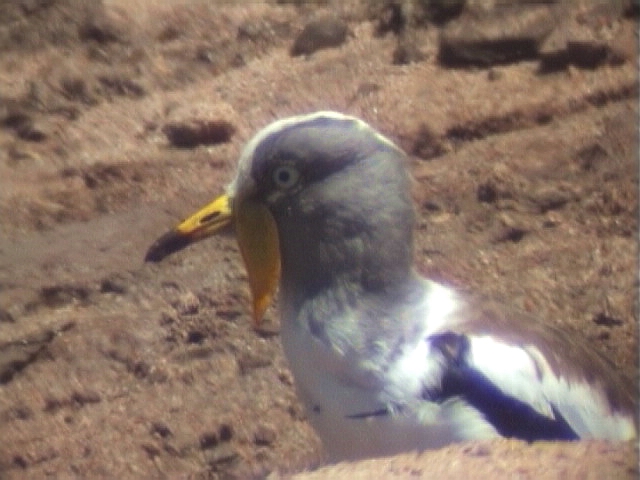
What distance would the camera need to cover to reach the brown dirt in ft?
15.1

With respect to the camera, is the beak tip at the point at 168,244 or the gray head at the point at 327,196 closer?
Answer: the gray head at the point at 327,196

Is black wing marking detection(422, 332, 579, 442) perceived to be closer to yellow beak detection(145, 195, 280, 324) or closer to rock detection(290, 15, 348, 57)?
yellow beak detection(145, 195, 280, 324)

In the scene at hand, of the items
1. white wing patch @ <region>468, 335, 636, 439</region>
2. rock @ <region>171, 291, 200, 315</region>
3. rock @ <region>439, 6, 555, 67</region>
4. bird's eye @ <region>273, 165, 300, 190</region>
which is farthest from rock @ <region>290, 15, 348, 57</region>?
white wing patch @ <region>468, 335, 636, 439</region>

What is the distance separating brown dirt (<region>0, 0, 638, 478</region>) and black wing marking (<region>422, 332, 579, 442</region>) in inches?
32.8

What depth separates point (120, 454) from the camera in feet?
14.9

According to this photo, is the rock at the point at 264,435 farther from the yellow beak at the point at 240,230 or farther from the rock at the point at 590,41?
the rock at the point at 590,41

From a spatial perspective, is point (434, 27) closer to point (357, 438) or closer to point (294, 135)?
point (294, 135)

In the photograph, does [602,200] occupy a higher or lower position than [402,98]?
lower

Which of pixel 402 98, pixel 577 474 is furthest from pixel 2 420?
pixel 577 474

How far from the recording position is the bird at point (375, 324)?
3.57 meters

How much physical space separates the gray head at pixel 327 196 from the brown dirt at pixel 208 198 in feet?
1.37

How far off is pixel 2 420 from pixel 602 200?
1.90 meters

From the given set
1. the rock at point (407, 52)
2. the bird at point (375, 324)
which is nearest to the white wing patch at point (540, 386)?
the bird at point (375, 324)

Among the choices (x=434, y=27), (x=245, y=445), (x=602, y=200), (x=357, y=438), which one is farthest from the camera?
(x=434, y=27)
